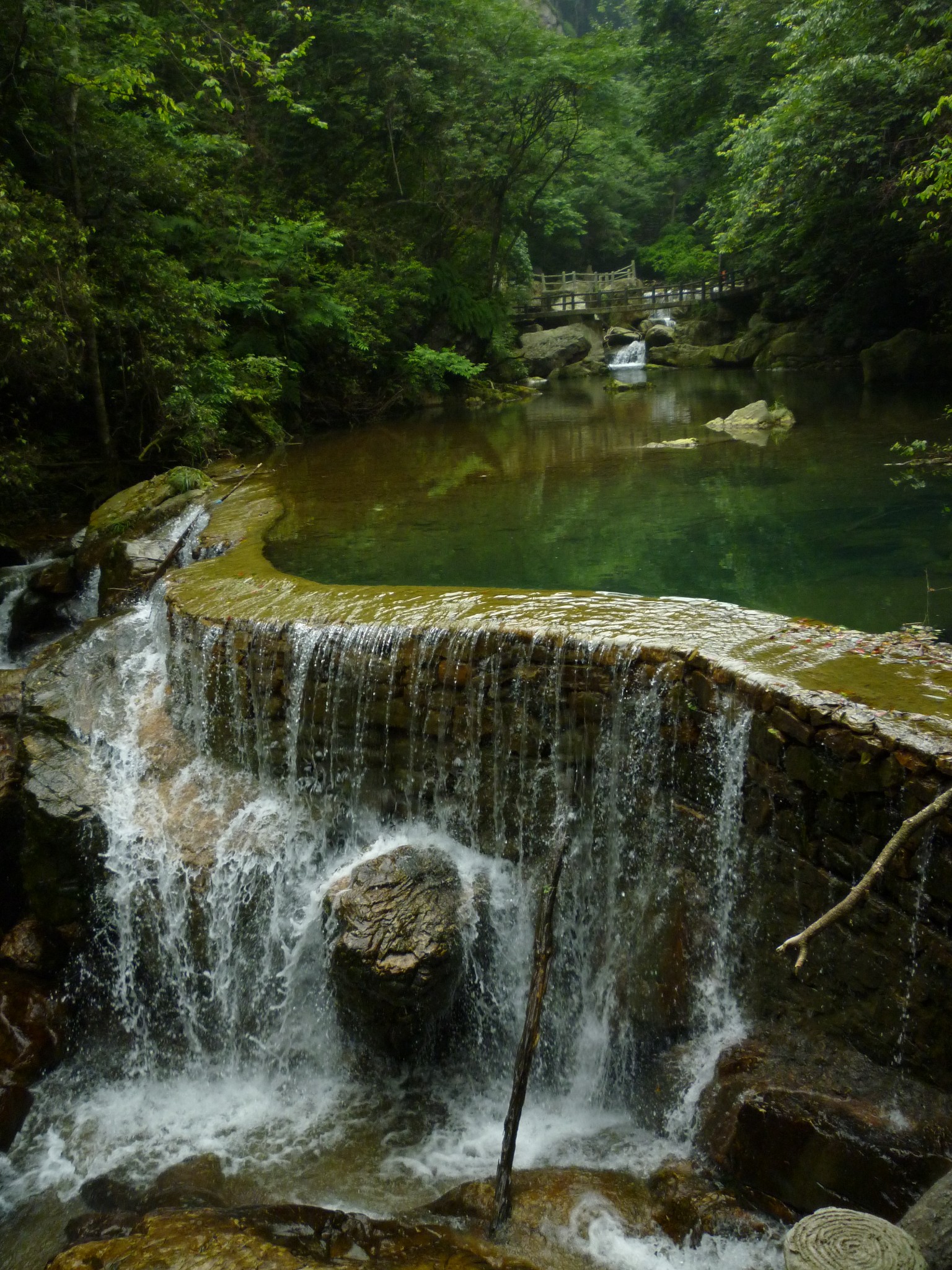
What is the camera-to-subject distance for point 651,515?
8945 mm

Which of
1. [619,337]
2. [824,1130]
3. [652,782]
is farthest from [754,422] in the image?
[619,337]

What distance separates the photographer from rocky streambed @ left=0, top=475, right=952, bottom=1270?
3.61 meters

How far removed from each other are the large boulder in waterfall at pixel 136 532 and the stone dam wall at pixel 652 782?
5.79 feet

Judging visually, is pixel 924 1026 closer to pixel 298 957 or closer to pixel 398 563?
pixel 298 957

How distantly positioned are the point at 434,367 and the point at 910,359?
35.6 feet

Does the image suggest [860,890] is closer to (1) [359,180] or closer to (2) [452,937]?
(2) [452,937]

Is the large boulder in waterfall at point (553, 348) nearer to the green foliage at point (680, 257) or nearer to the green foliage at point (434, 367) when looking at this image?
the green foliage at point (680, 257)

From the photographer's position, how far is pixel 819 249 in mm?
18812

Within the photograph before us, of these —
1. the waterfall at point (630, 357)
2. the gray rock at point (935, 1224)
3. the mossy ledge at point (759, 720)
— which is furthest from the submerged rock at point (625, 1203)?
the waterfall at point (630, 357)

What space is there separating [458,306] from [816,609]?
725 inches

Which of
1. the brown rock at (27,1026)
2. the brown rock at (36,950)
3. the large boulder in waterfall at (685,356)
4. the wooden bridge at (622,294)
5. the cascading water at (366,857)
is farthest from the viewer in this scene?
the wooden bridge at (622,294)

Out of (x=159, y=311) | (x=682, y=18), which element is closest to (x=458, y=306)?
(x=159, y=311)

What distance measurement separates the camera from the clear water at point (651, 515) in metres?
6.89

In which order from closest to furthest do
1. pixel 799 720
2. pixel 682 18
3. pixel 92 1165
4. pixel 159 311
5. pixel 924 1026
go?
1. pixel 924 1026
2. pixel 799 720
3. pixel 92 1165
4. pixel 159 311
5. pixel 682 18
